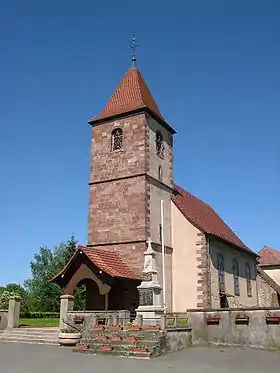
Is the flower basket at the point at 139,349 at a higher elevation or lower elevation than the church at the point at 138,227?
lower

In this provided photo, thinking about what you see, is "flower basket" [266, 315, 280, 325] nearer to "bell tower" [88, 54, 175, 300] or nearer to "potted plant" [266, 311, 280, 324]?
"potted plant" [266, 311, 280, 324]

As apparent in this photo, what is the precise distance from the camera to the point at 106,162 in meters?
27.7

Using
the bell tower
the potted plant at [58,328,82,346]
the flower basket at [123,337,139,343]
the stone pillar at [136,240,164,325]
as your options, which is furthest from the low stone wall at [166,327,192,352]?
the bell tower

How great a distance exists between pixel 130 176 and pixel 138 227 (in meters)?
3.39

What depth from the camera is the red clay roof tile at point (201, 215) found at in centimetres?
2786

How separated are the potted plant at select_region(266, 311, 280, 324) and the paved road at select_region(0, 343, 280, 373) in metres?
1.47

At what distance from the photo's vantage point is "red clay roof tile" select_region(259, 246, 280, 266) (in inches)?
1963

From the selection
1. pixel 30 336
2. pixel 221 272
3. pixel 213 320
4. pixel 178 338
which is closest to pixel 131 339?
pixel 178 338

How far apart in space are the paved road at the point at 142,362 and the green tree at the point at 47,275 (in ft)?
78.6

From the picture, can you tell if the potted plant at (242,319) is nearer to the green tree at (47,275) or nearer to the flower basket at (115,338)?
the flower basket at (115,338)

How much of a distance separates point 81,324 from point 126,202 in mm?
8888

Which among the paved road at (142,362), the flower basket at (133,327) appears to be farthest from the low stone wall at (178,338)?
the flower basket at (133,327)

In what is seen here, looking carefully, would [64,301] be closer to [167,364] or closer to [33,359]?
[33,359]

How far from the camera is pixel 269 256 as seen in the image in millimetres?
51031
